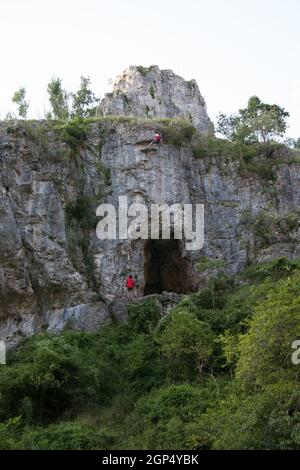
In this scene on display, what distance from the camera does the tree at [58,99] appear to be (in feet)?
106

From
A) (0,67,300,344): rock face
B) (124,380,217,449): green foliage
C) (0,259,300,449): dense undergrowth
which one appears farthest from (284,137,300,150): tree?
(124,380,217,449): green foliage

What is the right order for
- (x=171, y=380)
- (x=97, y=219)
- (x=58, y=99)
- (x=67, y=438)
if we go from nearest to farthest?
(x=67, y=438) → (x=171, y=380) → (x=97, y=219) → (x=58, y=99)

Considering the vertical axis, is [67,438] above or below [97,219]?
below

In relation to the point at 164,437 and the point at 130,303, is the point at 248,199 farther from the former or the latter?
the point at 164,437

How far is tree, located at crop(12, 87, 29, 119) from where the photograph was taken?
100ft

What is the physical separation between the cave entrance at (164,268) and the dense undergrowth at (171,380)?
332 centimetres

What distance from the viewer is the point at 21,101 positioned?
3144 centimetres

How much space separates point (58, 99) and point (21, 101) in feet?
7.17

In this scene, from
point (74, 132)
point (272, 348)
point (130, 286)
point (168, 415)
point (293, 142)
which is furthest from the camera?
point (293, 142)

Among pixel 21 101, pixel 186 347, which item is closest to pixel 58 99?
pixel 21 101

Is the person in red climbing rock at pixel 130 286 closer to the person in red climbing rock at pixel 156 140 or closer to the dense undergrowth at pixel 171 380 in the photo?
the dense undergrowth at pixel 171 380

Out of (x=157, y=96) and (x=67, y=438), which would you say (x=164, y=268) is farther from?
(x=157, y=96)

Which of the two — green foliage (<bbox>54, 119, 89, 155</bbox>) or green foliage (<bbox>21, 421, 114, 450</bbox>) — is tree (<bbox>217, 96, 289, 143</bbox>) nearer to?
green foliage (<bbox>54, 119, 89, 155</bbox>)

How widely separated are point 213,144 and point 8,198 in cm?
978
